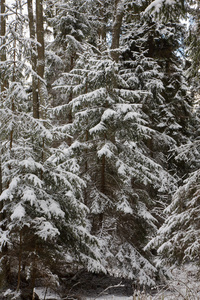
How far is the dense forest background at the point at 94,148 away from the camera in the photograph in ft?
20.6

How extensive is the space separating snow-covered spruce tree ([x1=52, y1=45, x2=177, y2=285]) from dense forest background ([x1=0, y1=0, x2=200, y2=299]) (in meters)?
0.04

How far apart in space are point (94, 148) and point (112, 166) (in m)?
0.95

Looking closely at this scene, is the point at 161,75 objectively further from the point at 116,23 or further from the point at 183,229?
the point at 183,229

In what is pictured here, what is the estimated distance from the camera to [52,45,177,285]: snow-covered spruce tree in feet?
31.1

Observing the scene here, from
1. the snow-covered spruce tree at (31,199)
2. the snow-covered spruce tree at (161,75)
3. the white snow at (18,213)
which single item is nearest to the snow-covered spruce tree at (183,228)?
the snow-covered spruce tree at (31,199)

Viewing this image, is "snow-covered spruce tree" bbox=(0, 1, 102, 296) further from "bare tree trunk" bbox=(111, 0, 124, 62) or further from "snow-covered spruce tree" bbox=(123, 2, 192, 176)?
"snow-covered spruce tree" bbox=(123, 2, 192, 176)

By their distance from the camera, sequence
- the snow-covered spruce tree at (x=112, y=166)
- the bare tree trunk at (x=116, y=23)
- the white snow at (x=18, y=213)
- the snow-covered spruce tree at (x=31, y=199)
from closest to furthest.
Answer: the white snow at (x=18, y=213) < the snow-covered spruce tree at (x=31, y=199) < the snow-covered spruce tree at (x=112, y=166) < the bare tree trunk at (x=116, y=23)

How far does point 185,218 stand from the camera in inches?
258

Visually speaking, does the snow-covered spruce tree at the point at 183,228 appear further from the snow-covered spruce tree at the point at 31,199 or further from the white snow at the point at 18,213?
the white snow at the point at 18,213

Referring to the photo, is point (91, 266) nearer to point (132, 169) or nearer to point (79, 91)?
point (132, 169)

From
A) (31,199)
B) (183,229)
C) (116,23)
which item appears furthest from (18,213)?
(116,23)

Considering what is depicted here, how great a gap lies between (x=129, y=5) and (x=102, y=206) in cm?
803

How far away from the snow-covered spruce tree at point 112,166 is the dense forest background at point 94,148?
0.12 ft

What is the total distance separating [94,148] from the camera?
34.6 feet
